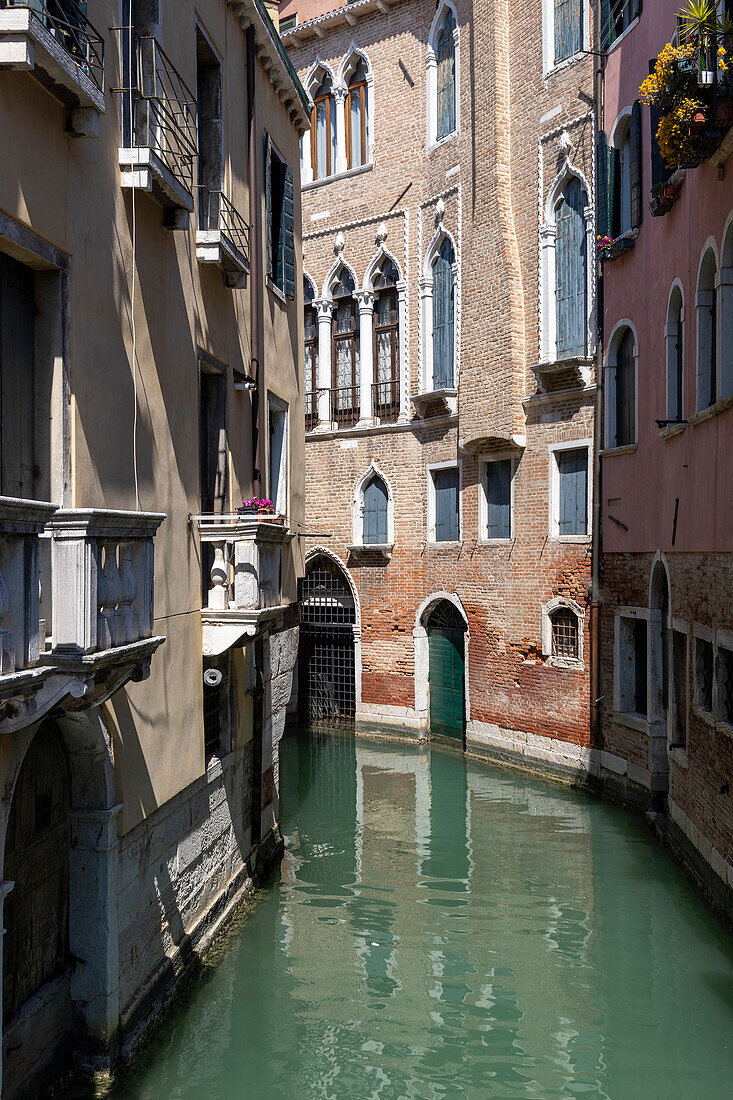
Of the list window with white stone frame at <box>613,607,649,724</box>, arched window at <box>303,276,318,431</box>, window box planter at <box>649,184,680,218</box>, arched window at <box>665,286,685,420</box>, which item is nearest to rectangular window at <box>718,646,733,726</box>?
arched window at <box>665,286,685,420</box>

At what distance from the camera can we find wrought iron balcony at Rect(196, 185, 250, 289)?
7.53 metres

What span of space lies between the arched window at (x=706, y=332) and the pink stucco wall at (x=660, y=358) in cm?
22

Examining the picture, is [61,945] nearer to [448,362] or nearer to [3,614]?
[3,614]

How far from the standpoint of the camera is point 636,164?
12.1m

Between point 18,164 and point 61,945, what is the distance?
4049 millimetres

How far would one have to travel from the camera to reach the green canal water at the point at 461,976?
6.23 metres

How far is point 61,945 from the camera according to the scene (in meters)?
5.73

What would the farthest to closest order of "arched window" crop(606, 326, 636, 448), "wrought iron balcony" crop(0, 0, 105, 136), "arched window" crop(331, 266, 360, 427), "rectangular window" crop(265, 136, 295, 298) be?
"arched window" crop(331, 266, 360, 427) → "arched window" crop(606, 326, 636, 448) → "rectangular window" crop(265, 136, 295, 298) → "wrought iron balcony" crop(0, 0, 105, 136)

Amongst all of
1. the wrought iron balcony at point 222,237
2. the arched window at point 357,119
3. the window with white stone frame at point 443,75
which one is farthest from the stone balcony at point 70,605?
the arched window at point 357,119

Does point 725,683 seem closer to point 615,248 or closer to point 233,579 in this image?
point 233,579

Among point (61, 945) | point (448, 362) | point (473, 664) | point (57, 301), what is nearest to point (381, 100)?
point (448, 362)

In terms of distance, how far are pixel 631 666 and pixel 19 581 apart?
416 inches

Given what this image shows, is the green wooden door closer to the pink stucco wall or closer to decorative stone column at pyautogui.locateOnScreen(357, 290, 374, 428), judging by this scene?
decorative stone column at pyautogui.locateOnScreen(357, 290, 374, 428)

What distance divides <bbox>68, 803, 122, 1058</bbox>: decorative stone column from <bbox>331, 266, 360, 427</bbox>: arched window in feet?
44.6
